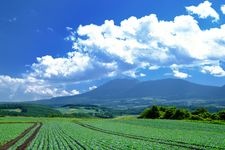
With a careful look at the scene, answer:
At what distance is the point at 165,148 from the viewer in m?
33.1

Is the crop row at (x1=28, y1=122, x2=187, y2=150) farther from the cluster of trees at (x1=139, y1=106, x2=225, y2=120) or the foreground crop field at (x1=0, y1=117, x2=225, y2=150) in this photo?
the cluster of trees at (x1=139, y1=106, x2=225, y2=120)

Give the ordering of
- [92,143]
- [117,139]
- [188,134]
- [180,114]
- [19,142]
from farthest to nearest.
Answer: [180,114], [188,134], [117,139], [19,142], [92,143]

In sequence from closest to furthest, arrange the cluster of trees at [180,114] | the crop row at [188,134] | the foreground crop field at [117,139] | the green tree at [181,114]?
1. the foreground crop field at [117,139]
2. the crop row at [188,134]
3. the cluster of trees at [180,114]
4. the green tree at [181,114]

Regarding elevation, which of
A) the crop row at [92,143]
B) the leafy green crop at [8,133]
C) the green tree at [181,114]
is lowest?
the crop row at [92,143]

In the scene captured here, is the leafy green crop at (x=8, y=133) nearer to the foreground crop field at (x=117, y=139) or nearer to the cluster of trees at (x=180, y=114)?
the foreground crop field at (x=117, y=139)

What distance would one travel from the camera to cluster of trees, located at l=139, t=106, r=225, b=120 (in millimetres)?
101800

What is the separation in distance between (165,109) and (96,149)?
97504 millimetres

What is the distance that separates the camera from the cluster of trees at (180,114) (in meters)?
102

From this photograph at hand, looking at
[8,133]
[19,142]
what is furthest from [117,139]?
[8,133]

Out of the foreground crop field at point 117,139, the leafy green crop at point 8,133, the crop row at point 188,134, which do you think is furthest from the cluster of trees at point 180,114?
the leafy green crop at point 8,133

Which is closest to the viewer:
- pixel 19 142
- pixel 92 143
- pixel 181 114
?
pixel 92 143

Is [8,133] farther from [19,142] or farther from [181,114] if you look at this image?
[181,114]

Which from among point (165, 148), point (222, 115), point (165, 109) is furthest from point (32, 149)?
point (165, 109)

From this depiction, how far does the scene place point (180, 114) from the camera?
116938 millimetres
